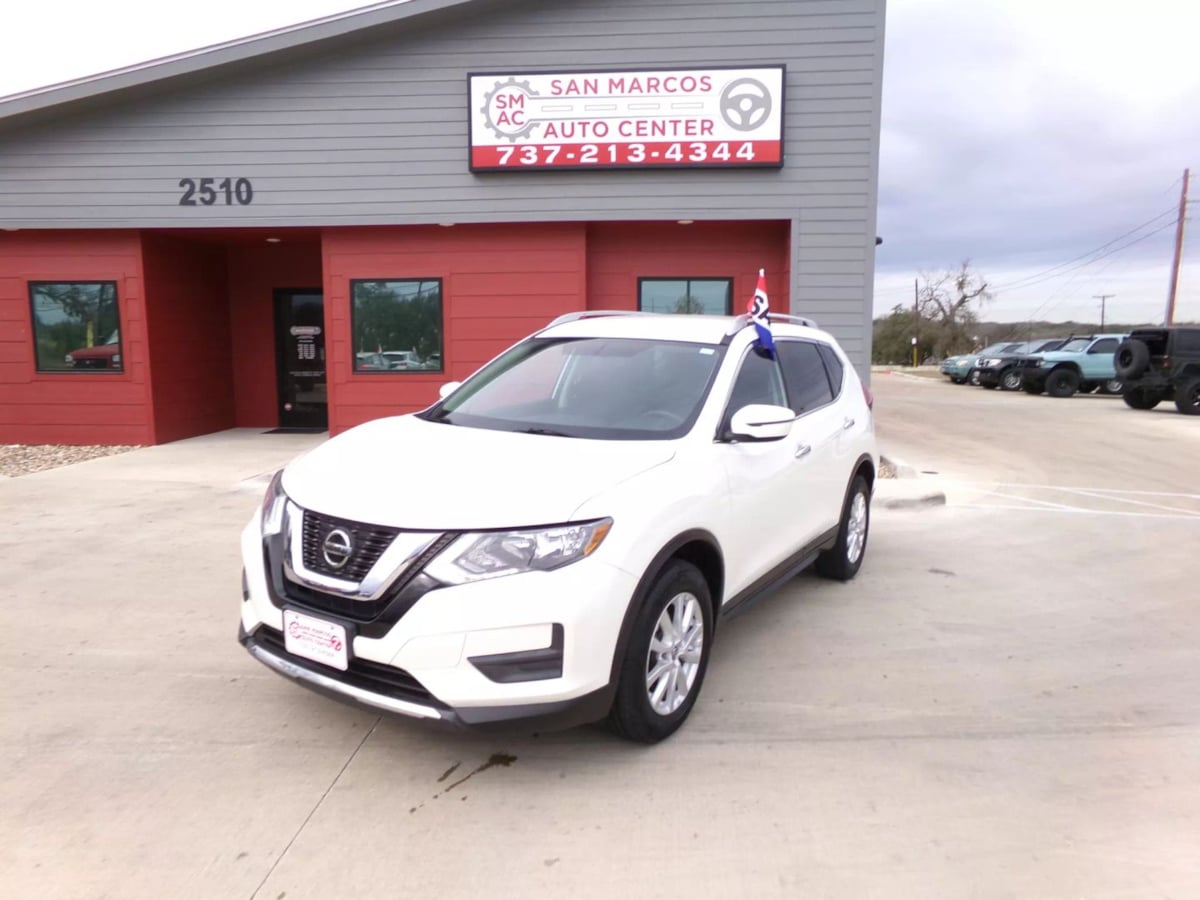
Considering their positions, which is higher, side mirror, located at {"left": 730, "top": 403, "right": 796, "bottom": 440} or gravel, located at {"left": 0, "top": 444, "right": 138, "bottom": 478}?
side mirror, located at {"left": 730, "top": 403, "right": 796, "bottom": 440}

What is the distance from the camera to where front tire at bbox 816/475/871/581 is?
18.0ft

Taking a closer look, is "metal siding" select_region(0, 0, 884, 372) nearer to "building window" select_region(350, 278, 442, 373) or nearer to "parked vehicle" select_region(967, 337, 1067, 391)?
"building window" select_region(350, 278, 442, 373)

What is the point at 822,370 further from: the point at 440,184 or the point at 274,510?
the point at 440,184

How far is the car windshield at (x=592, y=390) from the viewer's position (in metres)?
3.88

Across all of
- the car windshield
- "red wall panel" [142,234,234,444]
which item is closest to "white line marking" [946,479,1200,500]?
the car windshield

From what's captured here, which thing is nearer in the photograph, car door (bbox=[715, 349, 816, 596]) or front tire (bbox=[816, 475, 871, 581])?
car door (bbox=[715, 349, 816, 596])

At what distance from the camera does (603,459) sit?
131 inches

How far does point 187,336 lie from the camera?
39.5 ft

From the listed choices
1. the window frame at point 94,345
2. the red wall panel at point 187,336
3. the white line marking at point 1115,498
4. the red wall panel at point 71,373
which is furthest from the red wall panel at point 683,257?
the window frame at point 94,345

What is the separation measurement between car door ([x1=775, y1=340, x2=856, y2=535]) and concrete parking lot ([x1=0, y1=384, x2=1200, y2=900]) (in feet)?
2.26

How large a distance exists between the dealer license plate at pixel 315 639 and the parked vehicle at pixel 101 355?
9972mm

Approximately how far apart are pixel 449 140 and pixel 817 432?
7431 millimetres

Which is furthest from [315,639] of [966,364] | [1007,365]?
[966,364]

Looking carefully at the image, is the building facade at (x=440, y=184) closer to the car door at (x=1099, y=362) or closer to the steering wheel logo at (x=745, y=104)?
the steering wheel logo at (x=745, y=104)
